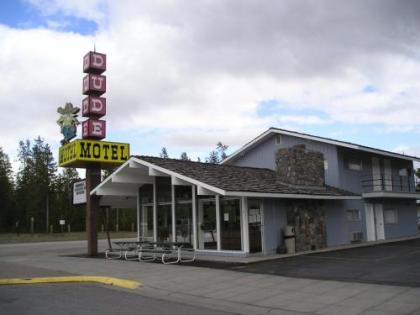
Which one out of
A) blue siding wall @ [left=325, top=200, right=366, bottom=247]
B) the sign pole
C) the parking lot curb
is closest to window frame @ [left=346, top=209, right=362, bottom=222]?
blue siding wall @ [left=325, top=200, right=366, bottom=247]

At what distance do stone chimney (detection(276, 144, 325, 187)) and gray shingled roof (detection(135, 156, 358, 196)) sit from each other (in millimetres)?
306

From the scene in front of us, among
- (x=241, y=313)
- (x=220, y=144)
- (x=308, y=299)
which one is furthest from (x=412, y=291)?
(x=220, y=144)

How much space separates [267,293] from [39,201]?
75.6 meters

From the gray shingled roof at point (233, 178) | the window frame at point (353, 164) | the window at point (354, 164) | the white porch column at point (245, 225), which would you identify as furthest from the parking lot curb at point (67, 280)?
the window at point (354, 164)

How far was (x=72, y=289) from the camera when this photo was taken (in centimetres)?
1252

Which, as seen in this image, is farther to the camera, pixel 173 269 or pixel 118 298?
pixel 173 269

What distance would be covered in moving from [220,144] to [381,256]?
231 ft

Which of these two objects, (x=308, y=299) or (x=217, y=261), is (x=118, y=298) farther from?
(x=217, y=261)

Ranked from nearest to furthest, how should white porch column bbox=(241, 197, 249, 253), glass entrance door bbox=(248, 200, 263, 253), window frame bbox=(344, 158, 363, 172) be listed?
1. white porch column bbox=(241, 197, 249, 253)
2. glass entrance door bbox=(248, 200, 263, 253)
3. window frame bbox=(344, 158, 363, 172)

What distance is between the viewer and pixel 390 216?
29547 millimetres

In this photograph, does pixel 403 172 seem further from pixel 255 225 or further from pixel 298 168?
pixel 255 225

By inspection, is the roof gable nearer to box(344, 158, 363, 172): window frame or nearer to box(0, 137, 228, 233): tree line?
box(344, 158, 363, 172): window frame

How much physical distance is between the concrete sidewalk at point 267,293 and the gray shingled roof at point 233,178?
3.93 metres

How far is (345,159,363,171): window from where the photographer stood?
26.9 m
